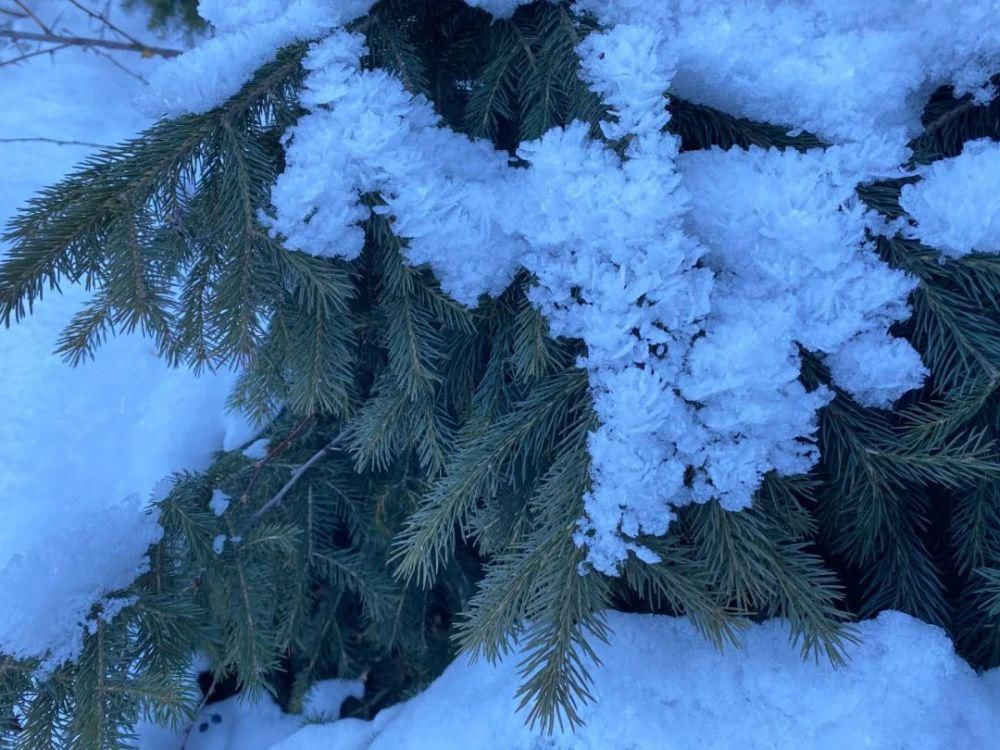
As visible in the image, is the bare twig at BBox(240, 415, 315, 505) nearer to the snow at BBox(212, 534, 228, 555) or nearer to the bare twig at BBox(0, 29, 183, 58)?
the snow at BBox(212, 534, 228, 555)

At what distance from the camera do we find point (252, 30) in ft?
3.49

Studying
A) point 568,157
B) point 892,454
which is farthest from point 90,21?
point 892,454

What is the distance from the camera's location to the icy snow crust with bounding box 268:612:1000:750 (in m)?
0.99

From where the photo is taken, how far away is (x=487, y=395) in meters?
1.09

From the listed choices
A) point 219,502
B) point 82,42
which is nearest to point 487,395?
point 219,502

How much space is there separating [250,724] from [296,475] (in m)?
0.99

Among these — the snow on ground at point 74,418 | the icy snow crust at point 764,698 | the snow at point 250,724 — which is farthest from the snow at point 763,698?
the snow on ground at point 74,418

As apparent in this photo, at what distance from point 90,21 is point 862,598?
13.7ft

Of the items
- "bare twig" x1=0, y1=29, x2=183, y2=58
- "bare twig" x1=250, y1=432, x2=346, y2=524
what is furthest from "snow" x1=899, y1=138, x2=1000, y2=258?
"bare twig" x1=0, y1=29, x2=183, y2=58

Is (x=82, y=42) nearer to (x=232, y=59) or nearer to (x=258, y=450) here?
(x=258, y=450)

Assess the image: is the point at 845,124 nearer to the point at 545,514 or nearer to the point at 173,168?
the point at 545,514

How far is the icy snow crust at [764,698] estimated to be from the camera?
0.99 metres

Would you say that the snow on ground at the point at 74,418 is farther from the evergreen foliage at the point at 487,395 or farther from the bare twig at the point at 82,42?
the evergreen foliage at the point at 487,395

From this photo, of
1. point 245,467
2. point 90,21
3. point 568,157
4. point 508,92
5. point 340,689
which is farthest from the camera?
point 90,21
